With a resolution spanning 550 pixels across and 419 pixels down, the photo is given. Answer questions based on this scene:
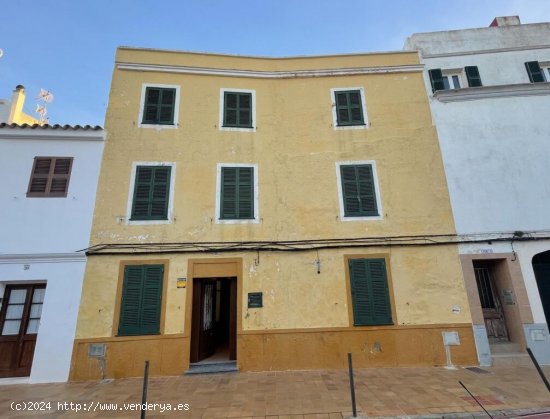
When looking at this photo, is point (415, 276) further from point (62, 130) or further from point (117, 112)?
point (62, 130)

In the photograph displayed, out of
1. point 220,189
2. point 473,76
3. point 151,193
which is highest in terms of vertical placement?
point 473,76

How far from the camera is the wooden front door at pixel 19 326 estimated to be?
8219 mm

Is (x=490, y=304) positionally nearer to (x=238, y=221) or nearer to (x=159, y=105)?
(x=238, y=221)

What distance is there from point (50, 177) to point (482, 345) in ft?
45.8

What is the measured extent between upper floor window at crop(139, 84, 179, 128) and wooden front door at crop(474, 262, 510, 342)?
11.5 meters

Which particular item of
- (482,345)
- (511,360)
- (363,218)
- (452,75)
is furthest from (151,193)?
(452,75)

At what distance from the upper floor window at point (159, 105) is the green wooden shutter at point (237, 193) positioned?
277cm

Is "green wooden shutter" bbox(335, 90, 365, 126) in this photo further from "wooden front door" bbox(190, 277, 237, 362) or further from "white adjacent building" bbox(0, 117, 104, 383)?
"white adjacent building" bbox(0, 117, 104, 383)

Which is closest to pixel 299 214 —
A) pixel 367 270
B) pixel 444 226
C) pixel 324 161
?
pixel 324 161

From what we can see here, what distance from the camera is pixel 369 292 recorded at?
358 inches

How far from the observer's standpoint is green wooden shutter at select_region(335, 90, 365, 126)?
10.9m

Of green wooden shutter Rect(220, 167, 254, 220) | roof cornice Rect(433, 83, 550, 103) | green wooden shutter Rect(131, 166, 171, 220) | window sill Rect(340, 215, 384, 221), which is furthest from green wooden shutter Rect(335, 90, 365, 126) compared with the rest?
green wooden shutter Rect(131, 166, 171, 220)

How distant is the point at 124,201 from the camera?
9469 millimetres

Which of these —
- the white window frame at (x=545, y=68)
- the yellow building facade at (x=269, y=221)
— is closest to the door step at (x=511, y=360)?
the yellow building facade at (x=269, y=221)
